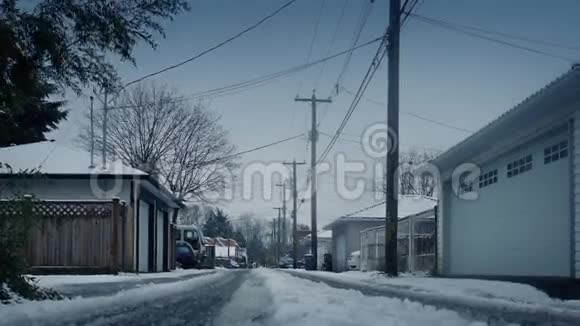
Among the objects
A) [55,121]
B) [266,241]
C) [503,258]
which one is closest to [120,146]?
[55,121]

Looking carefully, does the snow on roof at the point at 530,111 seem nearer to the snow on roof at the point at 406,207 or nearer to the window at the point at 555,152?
the window at the point at 555,152

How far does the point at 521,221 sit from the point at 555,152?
2136 millimetres

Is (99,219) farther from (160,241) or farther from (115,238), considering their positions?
A: (160,241)

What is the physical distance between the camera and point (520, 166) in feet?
46.0

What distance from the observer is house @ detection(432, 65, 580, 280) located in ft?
36.4

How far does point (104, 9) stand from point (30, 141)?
17861mm

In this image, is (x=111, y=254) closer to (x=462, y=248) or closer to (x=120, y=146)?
(x=462, y=248)

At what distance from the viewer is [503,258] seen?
1490cm

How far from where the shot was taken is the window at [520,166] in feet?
44.4

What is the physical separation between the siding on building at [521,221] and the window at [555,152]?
0.08 m

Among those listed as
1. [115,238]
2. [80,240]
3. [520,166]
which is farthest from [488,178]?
[80,240]

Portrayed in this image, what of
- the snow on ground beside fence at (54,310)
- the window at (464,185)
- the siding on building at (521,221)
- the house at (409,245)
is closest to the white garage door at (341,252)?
the house at (409,245)

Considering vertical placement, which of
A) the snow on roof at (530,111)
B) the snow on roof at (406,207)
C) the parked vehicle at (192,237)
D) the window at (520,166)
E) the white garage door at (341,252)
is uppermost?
A: the snow on roof at (530,111)

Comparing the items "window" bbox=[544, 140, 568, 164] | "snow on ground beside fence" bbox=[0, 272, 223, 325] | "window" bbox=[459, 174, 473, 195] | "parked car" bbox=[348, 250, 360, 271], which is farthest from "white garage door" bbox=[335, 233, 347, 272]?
"snow on ground beside fence" bbox=[0, 272, 223, 325]
